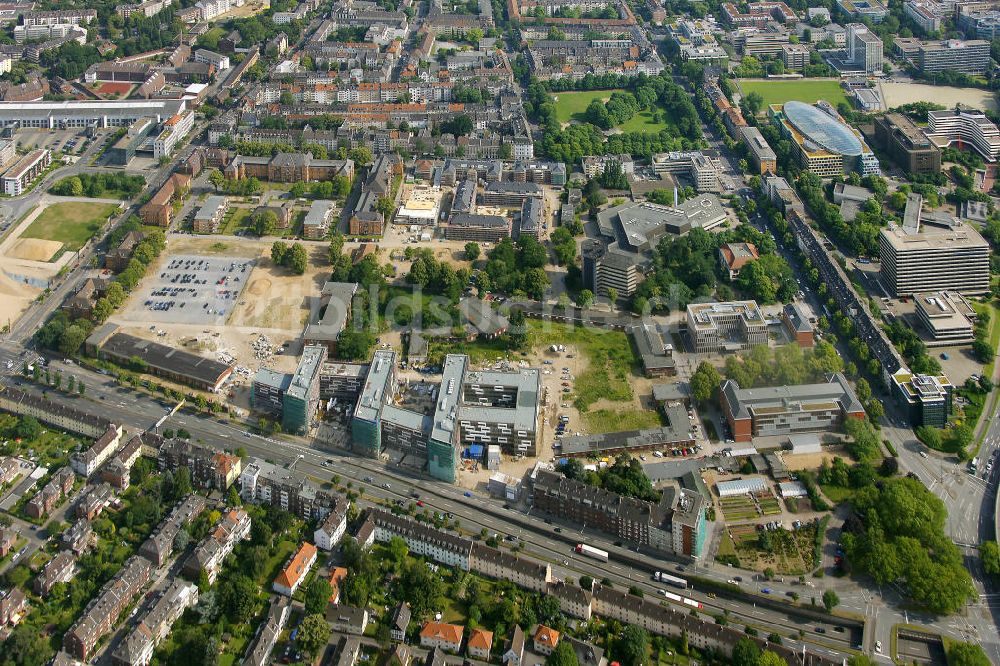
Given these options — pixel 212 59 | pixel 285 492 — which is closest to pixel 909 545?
pixel 285 492

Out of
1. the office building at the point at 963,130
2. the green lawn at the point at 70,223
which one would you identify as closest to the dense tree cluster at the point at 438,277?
the green lawn at the point at 70,223

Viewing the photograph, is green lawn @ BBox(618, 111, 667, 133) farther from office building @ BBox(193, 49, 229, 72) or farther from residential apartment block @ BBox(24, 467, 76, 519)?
residential apartment block @ BBox(24, 467, 76, 519)

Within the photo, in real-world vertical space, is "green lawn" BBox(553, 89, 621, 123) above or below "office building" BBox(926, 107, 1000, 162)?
below

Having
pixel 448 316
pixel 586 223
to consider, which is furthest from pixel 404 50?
pixel 448 316

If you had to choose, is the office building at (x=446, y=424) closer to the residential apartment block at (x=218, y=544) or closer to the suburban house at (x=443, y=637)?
the residential apartment block at (x=218, y=544)

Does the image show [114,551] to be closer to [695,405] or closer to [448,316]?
[448,316]

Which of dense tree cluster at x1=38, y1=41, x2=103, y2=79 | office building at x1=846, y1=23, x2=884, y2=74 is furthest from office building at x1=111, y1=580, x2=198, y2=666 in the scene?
office building at x1=846, y1=23, x2=884, y2=74

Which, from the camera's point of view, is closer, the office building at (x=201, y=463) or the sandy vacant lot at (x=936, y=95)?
the office building at (x=201, y=463)
